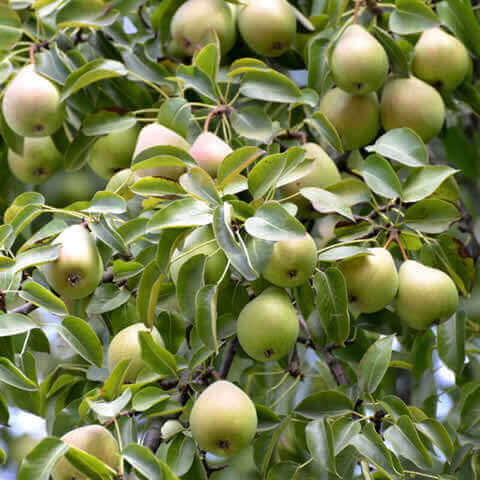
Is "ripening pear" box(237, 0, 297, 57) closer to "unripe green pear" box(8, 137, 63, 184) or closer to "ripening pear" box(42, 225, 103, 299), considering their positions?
"unripe green pear" box(8, 137, 63, 184)

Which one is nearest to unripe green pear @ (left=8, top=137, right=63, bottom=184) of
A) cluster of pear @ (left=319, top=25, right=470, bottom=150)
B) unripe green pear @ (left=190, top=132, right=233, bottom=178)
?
unripe green pear @ (left=190, top=132, right=233, bottom=178)

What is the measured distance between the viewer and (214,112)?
158cm

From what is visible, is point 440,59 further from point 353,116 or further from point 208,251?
point 208,251

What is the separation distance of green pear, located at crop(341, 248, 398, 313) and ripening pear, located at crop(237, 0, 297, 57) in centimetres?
60

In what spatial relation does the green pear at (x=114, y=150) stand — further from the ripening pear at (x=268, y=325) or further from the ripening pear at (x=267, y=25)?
the ripening pear at (x=268, y=325)

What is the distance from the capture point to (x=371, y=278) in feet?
4.33

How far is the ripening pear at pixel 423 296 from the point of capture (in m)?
1.37

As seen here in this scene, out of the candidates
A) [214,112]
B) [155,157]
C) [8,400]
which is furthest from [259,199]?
[8,400]

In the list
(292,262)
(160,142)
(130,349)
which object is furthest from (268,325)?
(160,142)

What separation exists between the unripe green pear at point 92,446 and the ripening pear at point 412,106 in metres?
0.84

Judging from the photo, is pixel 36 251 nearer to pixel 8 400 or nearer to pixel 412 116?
pixel 8 400

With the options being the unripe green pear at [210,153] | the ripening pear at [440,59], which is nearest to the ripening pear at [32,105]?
the unripe green pear at [210,153]

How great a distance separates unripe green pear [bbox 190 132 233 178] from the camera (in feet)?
4.69

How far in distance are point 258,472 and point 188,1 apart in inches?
40.4
